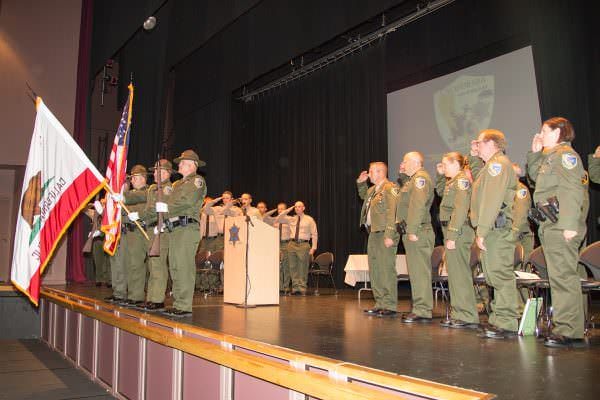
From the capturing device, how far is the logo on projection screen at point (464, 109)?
26.0 ft

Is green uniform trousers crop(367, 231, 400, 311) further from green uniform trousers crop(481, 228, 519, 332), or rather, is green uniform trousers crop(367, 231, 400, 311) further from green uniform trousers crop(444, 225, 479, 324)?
green uniform trousers crop(481, 228, 519, 332)

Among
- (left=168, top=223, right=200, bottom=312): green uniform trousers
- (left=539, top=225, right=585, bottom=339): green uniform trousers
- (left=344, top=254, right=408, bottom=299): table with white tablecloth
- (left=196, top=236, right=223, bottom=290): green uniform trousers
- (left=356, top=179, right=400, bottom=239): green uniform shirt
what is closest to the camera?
(left=539, top=225, right=585, bottom=339): green uniform trousers

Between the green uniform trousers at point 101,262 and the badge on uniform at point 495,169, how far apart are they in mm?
8492

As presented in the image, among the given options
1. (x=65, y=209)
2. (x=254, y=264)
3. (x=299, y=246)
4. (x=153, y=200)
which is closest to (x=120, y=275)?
(x=153, y=200)

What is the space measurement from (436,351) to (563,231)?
3.98ft

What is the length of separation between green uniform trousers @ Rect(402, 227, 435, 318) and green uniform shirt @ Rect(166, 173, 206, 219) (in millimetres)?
2028

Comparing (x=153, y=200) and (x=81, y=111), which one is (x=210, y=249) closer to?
(x=153, y=200)

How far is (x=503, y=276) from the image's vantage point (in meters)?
3.74

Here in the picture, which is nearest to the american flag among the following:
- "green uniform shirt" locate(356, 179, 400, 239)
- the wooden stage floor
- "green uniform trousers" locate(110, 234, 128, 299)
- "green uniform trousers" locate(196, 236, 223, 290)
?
the wooden stage floor

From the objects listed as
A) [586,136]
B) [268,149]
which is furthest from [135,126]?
[586,136]

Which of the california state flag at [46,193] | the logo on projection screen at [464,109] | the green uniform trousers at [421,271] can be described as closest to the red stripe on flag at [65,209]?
the california state flag at [46,193]

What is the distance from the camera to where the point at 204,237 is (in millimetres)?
10000

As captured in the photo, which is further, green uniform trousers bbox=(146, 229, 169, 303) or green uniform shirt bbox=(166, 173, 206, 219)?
green uniform trousers bbox=(146, 229, 169, 303)

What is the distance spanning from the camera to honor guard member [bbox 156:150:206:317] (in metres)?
4.96
